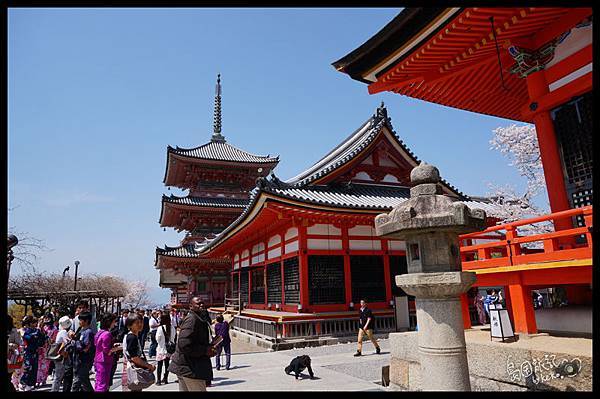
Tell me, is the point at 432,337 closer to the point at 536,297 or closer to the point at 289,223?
the point at 289,223

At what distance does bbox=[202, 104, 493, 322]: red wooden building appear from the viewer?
Answer: 1348 cm

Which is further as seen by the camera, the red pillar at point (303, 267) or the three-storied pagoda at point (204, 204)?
the three-storied pagoda at point (204, 204)

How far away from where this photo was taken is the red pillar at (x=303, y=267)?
13336 mm

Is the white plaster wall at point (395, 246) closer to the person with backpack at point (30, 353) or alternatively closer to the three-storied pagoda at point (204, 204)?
the person with backpack at point (30, 353)

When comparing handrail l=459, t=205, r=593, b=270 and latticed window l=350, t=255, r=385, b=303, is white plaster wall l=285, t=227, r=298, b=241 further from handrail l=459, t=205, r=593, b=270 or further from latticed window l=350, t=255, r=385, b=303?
handrail l=459, t=205, r=593, b=270

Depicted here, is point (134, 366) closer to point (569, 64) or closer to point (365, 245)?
point (569, 64)

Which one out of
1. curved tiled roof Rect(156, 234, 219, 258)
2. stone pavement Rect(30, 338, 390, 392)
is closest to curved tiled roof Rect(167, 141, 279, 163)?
curved tiled roof Rect(156, 234, 219, 258)

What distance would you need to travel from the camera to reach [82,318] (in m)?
6.01

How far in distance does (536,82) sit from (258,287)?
1569 cm

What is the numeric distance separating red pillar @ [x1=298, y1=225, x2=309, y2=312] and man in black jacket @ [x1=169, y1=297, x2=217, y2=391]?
875cm

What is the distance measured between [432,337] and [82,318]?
17.4ft

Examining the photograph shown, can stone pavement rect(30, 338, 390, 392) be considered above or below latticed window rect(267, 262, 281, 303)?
below

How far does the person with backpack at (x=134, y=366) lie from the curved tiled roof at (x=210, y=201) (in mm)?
24473

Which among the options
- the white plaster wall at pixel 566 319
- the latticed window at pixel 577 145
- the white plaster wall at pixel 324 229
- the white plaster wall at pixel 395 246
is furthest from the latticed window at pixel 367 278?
the latticed window at pixel 577 145
